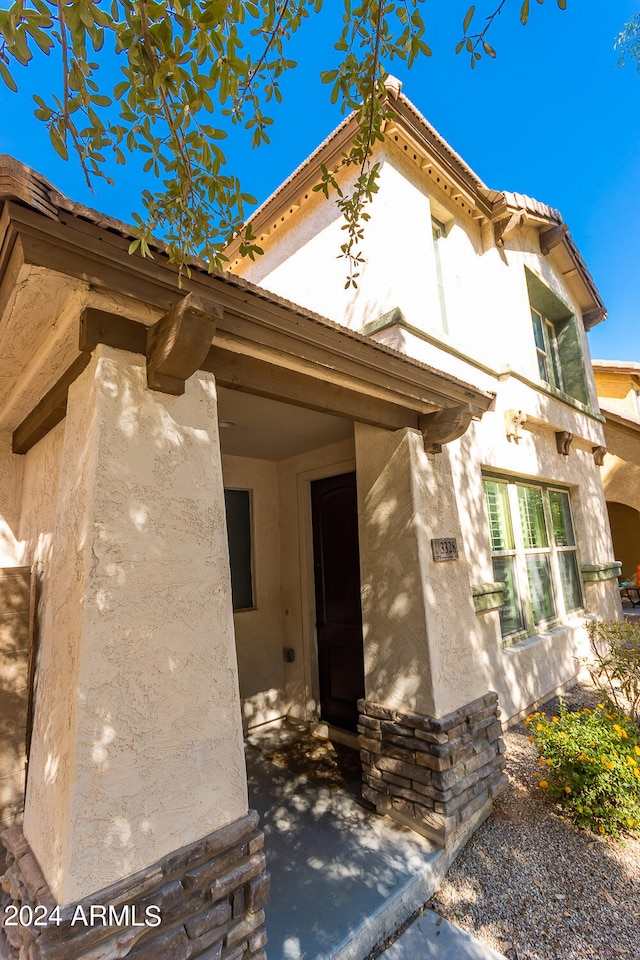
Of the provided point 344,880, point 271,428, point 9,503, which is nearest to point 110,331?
point 9,503

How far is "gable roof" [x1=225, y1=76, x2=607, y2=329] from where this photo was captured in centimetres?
459

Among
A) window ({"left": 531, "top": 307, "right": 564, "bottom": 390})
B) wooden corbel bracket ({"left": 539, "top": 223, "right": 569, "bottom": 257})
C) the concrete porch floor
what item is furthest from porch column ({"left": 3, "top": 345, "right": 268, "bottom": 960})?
wooden corbel bracket ({"left": 539, "top": 223, "right": 569, "bottom": 257})

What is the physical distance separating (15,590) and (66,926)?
190cm

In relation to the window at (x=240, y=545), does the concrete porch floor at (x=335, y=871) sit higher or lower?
lower

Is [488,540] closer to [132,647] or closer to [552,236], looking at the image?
[132,647]

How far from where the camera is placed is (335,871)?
2785mm

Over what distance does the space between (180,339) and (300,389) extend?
1.01 metres

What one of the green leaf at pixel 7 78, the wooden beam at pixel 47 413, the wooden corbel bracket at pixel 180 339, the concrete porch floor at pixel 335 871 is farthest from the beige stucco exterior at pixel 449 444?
the green leaf at pixel 7 78

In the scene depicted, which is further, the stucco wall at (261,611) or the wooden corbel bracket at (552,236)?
the wooden corbel bracket at (552,236)

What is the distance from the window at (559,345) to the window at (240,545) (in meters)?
5.51

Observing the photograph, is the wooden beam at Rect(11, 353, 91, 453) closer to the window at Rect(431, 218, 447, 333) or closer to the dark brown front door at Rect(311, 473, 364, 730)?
the dark brown front door at Rect(311, 473, 364, 730)

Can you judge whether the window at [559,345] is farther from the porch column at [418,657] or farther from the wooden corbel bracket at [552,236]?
the porch column at [418,657]

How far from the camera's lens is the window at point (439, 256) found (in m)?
4.97

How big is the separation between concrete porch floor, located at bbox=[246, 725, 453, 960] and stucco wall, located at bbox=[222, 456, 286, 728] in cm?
136
